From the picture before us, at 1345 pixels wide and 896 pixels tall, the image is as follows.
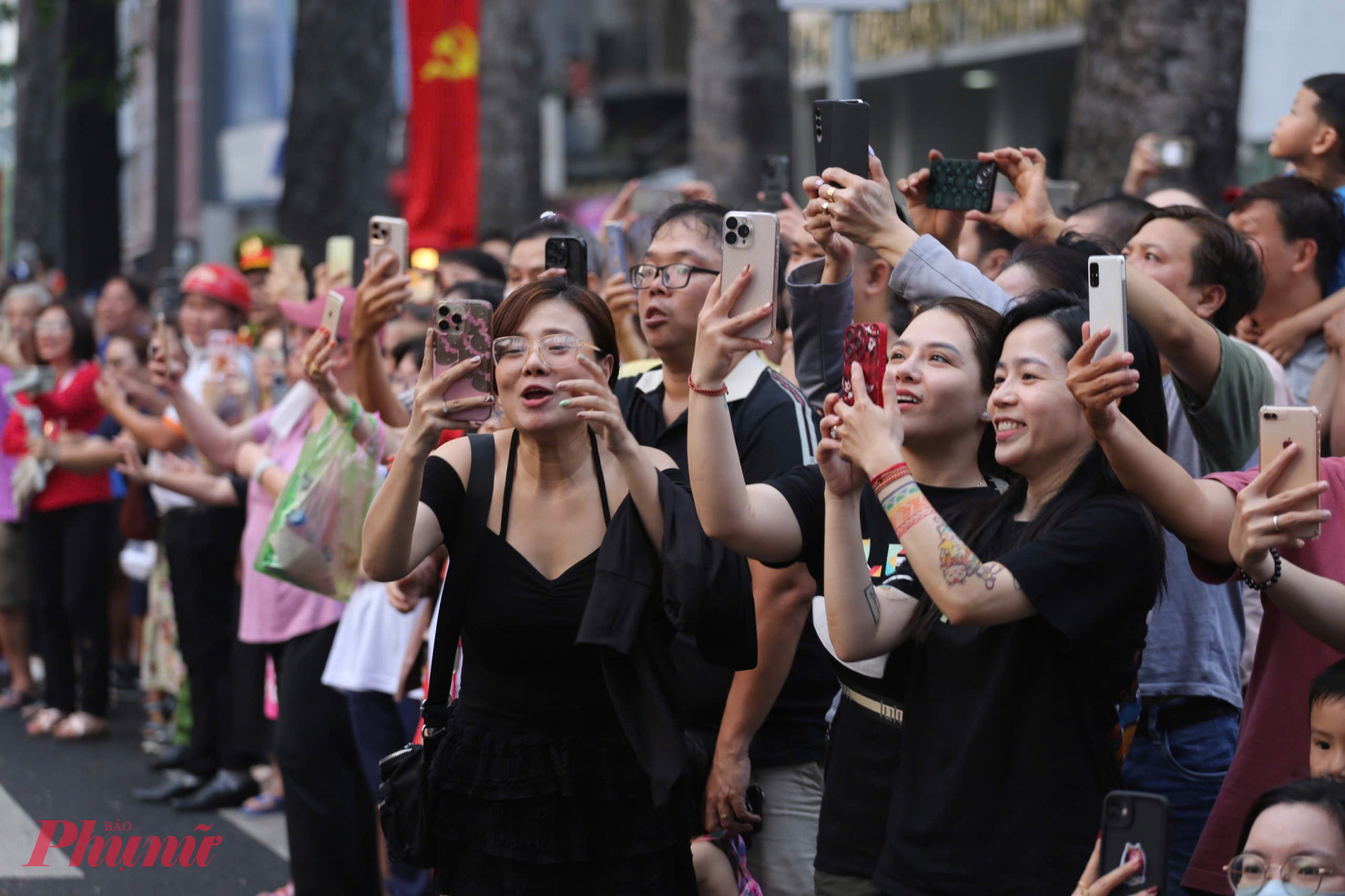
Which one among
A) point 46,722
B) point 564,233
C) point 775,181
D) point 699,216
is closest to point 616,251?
point 564,233

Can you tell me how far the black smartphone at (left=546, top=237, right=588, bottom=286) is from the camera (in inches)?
150

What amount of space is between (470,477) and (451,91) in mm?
7507

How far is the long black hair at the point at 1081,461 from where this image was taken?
302 centimetres

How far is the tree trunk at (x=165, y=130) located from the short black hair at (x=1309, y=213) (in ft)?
55.6

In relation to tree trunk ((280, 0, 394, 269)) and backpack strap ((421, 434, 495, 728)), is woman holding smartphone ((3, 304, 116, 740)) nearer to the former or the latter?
tree trunk ((280, 0, 394, 269))

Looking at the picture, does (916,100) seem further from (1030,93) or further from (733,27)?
(733,27)

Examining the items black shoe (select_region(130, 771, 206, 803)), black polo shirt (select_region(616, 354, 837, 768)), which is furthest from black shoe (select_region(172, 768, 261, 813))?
black polo shirt (select_region(616, 354, 837, 768))

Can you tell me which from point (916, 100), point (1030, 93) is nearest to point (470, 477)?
point (1030, 93)

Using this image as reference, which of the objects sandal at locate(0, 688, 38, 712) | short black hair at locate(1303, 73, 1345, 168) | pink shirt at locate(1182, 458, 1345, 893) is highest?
short black hair at locate(1303, 73, 1345, 168)

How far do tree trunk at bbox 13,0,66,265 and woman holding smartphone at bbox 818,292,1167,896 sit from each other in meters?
17.4

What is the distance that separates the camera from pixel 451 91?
10641 mm

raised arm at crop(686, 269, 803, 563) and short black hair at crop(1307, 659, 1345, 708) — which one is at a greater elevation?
raised arm at crop(686, 269, 803, 563)

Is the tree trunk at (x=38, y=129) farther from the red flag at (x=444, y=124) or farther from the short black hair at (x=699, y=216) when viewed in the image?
the short black hair at (x=699, y=216)

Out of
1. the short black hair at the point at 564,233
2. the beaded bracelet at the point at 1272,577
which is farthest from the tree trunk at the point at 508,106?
the beaded bracelet at the point at 1272,577
